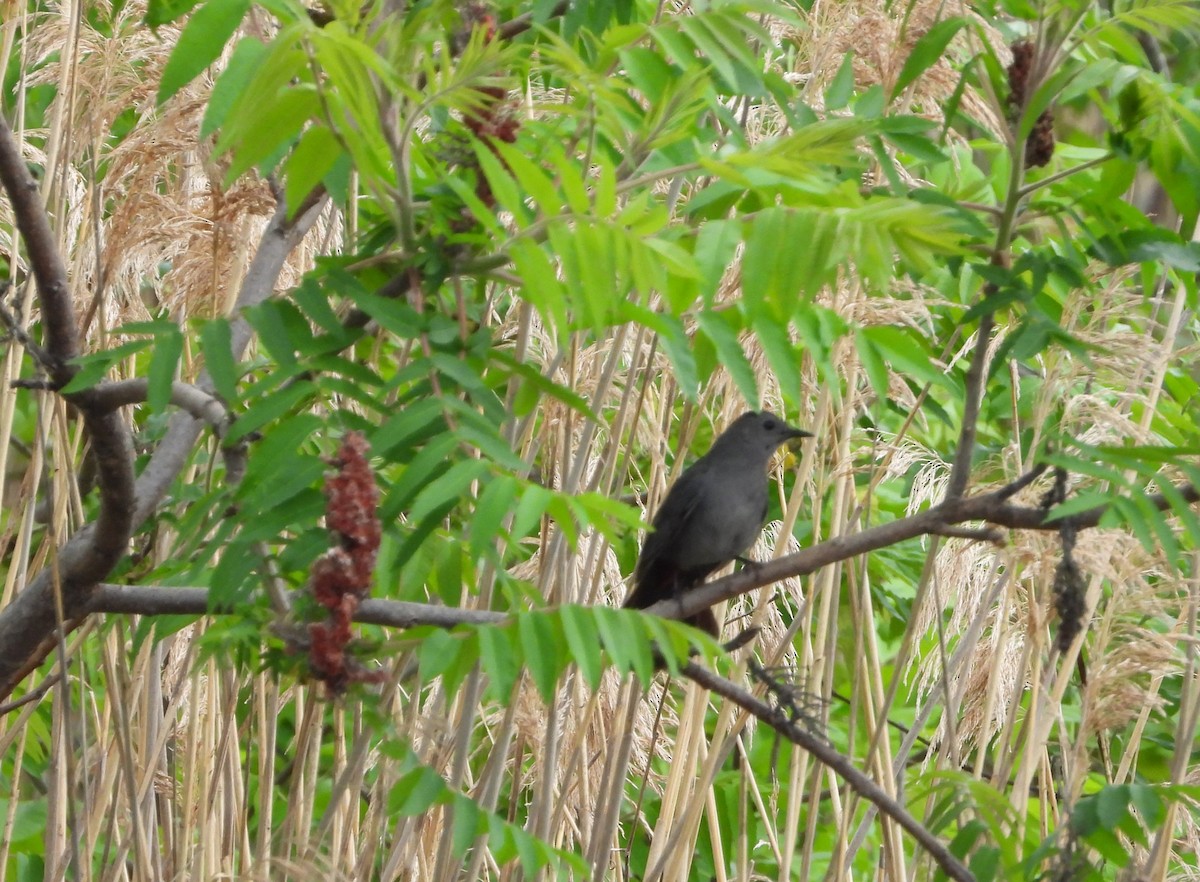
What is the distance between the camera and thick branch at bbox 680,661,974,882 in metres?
2.23

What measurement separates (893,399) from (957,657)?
725mm

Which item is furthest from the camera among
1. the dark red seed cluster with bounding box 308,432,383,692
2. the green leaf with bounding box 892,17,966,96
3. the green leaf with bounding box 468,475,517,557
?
the green leaf with bounding box 892,17,966,96

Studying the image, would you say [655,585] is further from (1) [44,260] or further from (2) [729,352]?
(1) [44,260]

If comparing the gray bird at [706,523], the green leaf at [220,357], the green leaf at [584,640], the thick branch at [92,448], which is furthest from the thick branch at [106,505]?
the gray bird at [706,523]

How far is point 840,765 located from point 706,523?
5.19 feet

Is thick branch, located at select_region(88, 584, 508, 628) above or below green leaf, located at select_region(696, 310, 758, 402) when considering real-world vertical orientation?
below

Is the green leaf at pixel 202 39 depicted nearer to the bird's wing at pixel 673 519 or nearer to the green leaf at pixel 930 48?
the green leaf at pixel 930 48

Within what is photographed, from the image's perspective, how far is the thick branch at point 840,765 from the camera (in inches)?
87.7

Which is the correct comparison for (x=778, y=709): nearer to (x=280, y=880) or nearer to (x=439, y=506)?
(x=439, y=506)

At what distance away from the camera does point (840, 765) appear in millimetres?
2281

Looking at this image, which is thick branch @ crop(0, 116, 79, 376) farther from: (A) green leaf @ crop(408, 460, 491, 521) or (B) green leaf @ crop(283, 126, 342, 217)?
(A) green leaf @ crop(408, 460, 491, 521)

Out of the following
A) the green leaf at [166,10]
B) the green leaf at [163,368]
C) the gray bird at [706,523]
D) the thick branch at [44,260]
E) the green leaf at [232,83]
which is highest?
the green leaf at [166,10]

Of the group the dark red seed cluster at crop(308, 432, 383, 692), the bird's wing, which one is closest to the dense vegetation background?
the dark red seed cluster at crop(308, 432, 383, 692)

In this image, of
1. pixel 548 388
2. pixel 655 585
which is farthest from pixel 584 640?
pixel 655 585
